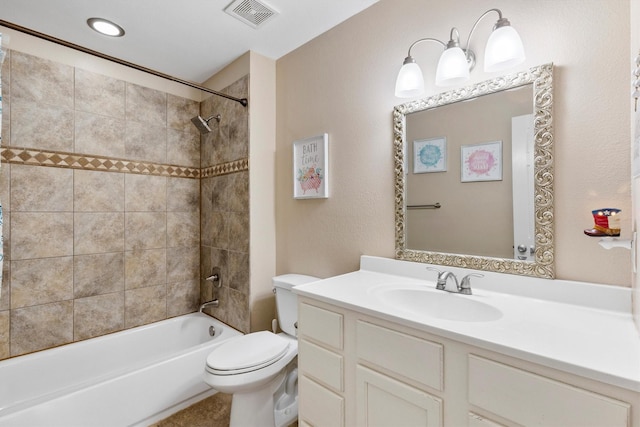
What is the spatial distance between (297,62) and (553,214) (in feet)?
5.97

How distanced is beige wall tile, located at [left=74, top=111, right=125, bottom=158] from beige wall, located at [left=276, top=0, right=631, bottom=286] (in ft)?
4.02

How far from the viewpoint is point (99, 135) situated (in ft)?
7.20

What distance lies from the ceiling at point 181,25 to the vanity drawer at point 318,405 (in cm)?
196

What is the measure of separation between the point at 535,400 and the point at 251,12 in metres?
2.13

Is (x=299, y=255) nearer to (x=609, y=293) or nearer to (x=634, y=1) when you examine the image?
(x=609, y=293)

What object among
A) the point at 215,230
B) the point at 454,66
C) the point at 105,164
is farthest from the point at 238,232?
the point at 454,66

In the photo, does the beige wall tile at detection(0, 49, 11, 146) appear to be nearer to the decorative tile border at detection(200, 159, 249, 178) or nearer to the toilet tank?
the decorative tile border at detection(200, 159, 249, 178)

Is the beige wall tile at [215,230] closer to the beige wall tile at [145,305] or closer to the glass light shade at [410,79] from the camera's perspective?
the beige wall tile at [145,305]

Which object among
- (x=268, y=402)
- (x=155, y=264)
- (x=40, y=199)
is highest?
(x=40, y=199)

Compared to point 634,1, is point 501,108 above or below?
below

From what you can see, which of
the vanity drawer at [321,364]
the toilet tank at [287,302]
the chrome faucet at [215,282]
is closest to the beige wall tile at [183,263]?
the chrome faucet at [215,282]

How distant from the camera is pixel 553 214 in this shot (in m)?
1.12

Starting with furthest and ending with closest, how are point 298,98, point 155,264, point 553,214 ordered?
1. point 155,264
2. point 298,98
3. point 553,214

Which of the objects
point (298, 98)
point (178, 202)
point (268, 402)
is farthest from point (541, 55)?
point (178, 202)
